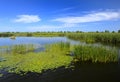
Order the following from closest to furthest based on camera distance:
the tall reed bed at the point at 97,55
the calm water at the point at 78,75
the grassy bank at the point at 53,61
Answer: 1. the calm water at the point at 78,75
2. the grassy bank at the point at 53,61
3. the tall reed bed at the point at 97,55

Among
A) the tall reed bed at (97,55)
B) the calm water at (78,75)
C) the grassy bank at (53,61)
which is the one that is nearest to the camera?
the calm water at (78,75)

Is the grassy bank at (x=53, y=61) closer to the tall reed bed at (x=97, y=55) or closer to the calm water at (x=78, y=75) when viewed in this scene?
the tall reed bed at (x=97, y=55)

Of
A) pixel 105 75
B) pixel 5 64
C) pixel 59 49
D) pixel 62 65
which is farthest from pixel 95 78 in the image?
pixel 59 49

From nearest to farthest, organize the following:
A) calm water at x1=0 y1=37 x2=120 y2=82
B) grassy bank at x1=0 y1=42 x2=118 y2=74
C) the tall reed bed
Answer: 1. calm water at x1=0 y1=37 x2=120 y2=82
2. grassy bank at x1=0 y1=42 x2=118 y2=74
3. the tall reed bed

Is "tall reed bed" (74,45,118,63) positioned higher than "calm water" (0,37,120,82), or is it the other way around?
"tall reed bed" (74,45,118,63)

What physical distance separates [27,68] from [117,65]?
267 inches

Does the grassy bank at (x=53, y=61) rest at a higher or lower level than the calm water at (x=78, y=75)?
higher

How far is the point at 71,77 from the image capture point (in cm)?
934

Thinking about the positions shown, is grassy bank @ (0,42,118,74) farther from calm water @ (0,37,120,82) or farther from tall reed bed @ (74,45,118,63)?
calm water @ (0,37,120,82)

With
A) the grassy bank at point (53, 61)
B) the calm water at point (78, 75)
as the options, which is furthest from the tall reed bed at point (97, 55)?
the calm water at point (78, 75)

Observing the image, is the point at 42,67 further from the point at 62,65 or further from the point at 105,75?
the point at 105,75

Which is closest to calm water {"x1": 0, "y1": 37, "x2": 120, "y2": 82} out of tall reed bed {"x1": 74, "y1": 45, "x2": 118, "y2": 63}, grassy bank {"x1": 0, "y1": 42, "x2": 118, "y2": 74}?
grassy bank {"x1": 0, "y1": 42, "x2": 118, "y2": 74}

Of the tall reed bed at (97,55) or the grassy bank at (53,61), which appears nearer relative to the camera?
the grassy bank at (53,61)

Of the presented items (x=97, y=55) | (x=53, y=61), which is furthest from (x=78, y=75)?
(x=97, y=55)
